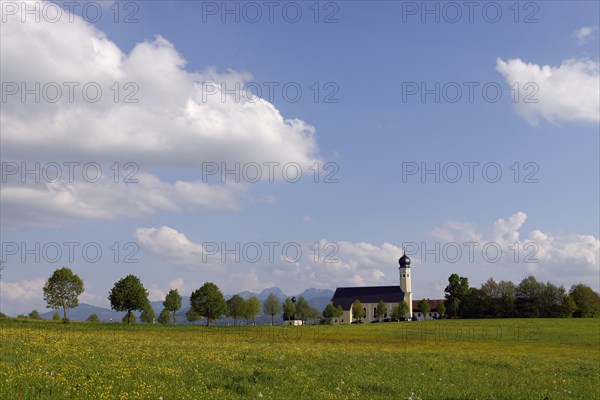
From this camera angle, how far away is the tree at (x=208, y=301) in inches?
4631

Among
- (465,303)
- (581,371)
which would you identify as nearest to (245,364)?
(581,371)

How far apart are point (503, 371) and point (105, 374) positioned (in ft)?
67.9

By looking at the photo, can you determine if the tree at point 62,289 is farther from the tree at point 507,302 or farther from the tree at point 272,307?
the tree at point 507,302

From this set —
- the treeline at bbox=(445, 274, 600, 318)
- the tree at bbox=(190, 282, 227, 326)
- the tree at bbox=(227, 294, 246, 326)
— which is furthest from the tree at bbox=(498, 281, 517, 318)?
the tree at bbox=(190, 282, 227, 326)

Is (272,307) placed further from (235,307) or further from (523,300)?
(523,300)

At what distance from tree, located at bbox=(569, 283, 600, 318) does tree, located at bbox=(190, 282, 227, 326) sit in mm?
124582

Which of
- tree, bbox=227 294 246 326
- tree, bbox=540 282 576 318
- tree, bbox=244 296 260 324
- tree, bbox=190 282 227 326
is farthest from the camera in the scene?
tree, bbox=540 282 576 318

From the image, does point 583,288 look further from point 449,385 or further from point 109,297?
point 449,385

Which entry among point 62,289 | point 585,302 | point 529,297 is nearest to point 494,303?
point 529,297

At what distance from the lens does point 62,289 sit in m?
96.6

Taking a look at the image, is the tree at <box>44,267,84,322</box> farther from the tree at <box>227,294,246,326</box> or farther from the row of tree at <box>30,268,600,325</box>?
the tree at <box>227,294,246,326</box>

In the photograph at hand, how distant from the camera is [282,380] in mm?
19141

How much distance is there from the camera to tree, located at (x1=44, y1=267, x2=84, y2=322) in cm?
9556

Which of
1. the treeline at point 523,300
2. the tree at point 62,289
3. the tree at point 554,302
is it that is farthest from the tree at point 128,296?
the tree at point 554,302
